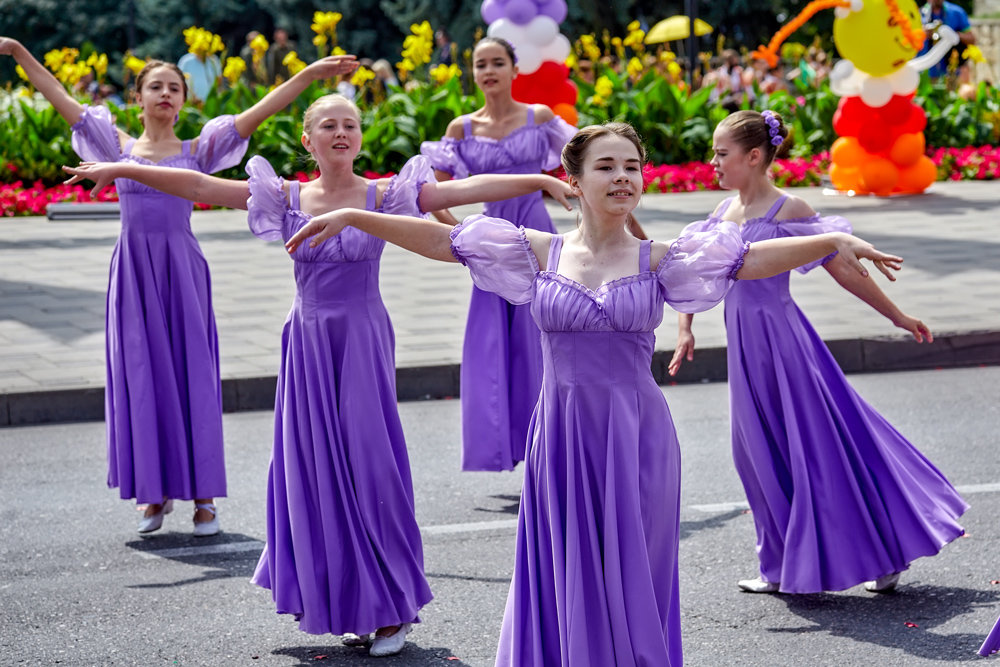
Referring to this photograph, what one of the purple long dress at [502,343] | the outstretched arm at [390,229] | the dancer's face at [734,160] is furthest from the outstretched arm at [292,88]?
the outstretched arm at [390,229]

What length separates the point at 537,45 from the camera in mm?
16250

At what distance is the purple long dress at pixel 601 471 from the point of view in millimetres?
4051

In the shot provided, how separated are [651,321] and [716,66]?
1178 inches

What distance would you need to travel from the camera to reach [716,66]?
33188 mm

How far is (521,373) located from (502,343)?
177 mm

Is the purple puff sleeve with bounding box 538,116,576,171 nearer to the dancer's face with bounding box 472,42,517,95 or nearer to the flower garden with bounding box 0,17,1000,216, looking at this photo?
the dancer's face with bounding box 472,42,517,95

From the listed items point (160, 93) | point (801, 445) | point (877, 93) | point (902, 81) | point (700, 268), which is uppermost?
point (902, 81)

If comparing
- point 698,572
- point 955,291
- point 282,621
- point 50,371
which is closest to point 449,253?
point 282,621

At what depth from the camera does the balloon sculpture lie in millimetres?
16031

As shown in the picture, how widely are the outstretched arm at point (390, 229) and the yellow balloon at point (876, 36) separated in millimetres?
12653

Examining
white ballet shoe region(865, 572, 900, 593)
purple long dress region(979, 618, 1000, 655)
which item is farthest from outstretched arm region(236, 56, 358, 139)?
purple long dress region(979, 618, 1000, 655)

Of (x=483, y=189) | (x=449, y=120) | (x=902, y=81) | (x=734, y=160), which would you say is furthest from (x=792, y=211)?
(x=449, y=120)

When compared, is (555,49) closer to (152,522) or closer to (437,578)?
(152,522)

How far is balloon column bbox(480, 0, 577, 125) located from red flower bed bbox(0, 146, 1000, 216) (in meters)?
1.26
